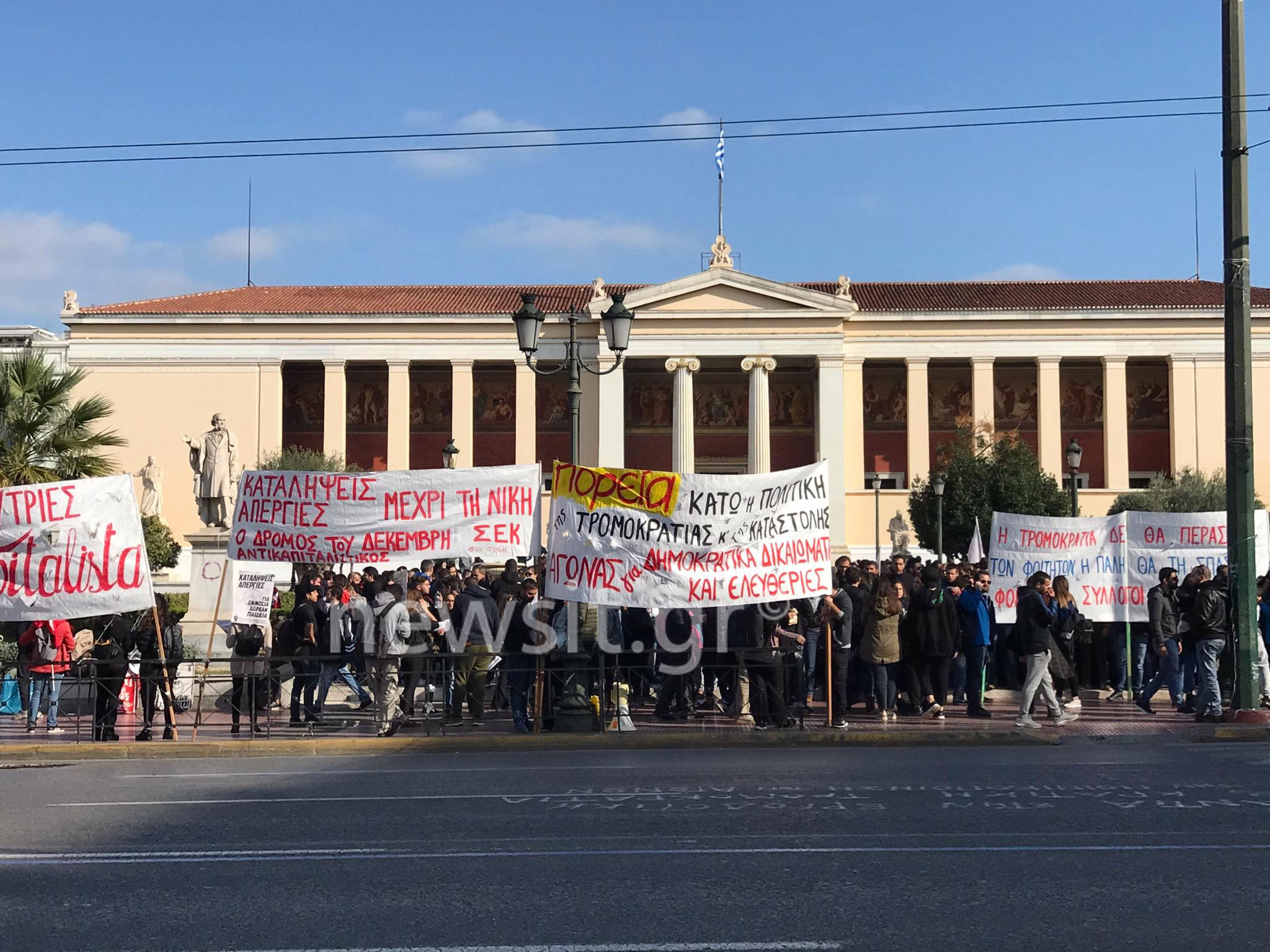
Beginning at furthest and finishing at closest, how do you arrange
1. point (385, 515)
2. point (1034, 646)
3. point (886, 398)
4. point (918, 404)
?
point (886, 398) < point (918, 404) < point (385, 515) < point (1034, 646)

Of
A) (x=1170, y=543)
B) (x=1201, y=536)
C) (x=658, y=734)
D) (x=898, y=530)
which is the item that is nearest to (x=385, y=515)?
(x=658, y=734)

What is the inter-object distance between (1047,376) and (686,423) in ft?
51.2

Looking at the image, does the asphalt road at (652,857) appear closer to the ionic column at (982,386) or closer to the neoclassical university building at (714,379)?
the neoclassical university building at (714,379)

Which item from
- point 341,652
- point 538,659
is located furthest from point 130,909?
point 341,652

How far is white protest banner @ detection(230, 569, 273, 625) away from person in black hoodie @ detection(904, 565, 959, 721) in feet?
24.5

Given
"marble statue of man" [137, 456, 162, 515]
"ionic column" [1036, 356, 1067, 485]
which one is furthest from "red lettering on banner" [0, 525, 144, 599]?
"ionic column" [1036, 356, 1067, 485]

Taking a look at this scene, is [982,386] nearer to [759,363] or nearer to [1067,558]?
[759,363]

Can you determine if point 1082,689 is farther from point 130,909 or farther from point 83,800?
point 130,909

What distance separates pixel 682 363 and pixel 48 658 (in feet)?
159

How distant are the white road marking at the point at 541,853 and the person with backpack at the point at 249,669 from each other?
692 centimetres

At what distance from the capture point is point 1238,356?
1583 centimetres

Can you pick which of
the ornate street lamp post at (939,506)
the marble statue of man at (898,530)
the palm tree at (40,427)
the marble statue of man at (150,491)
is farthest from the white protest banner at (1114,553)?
the marble statue of man at (898,530)

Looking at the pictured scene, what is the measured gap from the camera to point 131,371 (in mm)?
64250

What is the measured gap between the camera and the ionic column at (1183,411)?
2498 inches
